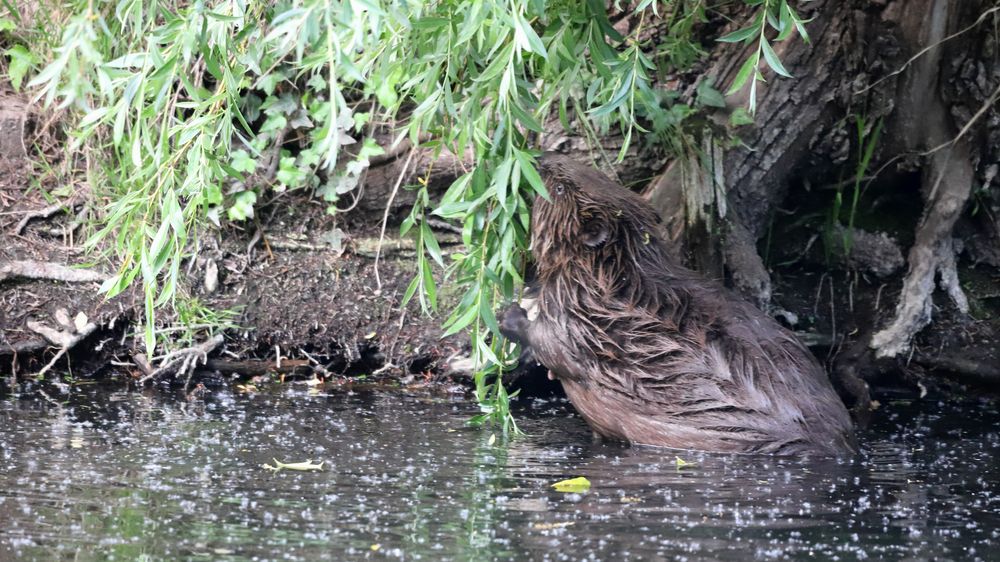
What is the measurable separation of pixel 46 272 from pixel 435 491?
321 centimetres

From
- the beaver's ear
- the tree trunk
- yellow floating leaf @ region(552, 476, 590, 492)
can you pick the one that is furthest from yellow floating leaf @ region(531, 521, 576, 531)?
the tree trunk

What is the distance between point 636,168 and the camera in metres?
6.09

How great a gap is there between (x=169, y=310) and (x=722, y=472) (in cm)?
316

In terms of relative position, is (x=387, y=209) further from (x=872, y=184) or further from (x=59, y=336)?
(x=872, y=184)

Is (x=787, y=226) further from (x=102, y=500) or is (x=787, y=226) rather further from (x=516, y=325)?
(x=102, y=500)

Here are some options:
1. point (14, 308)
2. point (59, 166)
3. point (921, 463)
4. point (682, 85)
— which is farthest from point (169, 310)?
point (921, 463)

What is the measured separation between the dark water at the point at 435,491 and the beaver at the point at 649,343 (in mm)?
143

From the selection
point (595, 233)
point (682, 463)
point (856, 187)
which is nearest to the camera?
point (682, 463)

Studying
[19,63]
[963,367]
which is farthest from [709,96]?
[19,63]

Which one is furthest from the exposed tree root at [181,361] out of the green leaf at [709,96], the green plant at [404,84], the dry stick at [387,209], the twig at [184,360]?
the green leaf at [709,96]

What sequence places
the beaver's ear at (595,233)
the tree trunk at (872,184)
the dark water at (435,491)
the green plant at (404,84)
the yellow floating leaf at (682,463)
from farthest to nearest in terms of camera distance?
the tree trunk at (872,184) → the beaver's ear at (595,233) → the yellow floating leaf at (682,463) → the dark water at (435,491) → the green plant at (404,84)

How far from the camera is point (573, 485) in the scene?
4.07m

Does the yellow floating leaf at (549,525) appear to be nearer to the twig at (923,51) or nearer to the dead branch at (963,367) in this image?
the twig at (923,51)

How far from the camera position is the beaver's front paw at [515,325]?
5.32 m
